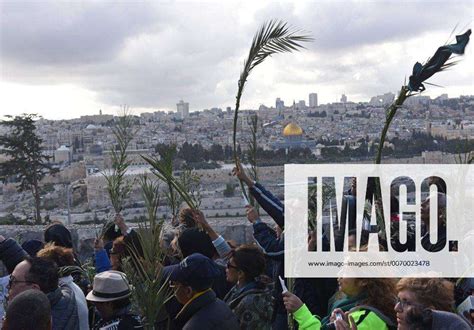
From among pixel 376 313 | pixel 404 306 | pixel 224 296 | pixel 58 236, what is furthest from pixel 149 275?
pixel 58 236

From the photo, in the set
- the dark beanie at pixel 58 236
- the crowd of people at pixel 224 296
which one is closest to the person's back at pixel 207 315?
the crowd of people at pixel 224 296

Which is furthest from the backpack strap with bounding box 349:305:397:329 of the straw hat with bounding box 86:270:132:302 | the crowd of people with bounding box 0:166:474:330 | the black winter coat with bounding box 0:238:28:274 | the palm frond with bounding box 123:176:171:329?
the black winter coat with bounding box 0:238:28:274

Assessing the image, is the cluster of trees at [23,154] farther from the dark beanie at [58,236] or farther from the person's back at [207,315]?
the person's back at [207,315]

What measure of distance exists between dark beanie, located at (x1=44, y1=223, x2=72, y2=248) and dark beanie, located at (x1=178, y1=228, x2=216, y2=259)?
1.01m

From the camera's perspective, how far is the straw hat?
304cm

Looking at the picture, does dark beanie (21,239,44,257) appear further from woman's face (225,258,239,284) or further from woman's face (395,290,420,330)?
woman's face (395,290,420,330)

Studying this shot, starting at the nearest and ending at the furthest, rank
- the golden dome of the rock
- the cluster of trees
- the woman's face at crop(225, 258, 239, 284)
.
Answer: the woman's face at crop(225, 258, 239, 284) < the golden dome of the rock < the cluster of trees

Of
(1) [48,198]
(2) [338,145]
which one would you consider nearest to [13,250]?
(2) [338,145]

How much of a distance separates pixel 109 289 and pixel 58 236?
1.56 meters

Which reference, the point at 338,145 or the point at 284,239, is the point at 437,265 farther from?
the point at 338,145

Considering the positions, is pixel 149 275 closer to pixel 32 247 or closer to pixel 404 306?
pixel 404 306

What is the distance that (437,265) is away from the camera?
3496 millimetres

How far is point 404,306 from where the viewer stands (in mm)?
2461

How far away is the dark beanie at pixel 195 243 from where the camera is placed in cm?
400
